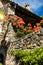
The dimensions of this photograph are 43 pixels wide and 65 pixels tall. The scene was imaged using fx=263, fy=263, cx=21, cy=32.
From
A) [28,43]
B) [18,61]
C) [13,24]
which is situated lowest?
[18,61]

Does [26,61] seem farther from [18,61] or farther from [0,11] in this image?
[0,11]

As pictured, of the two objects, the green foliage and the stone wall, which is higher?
the stone wall

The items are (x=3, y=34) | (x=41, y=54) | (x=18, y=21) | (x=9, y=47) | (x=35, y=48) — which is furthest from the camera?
(x=18, y=21)

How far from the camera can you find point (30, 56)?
13.5 meters

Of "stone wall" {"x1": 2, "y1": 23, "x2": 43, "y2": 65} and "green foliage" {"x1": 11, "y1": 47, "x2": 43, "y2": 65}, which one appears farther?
"stone wall" {"x1": 2, "y1": 23, "x2": 43, "y2": 65}

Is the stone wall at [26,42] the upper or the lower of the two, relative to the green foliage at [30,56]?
upper

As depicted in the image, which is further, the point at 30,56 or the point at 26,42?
the point at 26,42

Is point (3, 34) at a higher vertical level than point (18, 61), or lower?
higher

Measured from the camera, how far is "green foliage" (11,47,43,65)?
510 inches

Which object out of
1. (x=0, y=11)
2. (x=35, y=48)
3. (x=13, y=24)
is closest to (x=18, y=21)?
(x=13, y=24)

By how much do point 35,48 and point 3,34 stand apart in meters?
3.53

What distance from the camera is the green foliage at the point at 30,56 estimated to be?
42.5 feet

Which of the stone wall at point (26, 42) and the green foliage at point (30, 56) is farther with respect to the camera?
the stone wall at point (26, 42)

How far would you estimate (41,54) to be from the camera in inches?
508
